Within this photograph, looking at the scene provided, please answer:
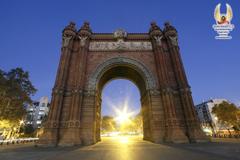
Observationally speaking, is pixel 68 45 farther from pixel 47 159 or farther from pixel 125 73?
pixel 47 159

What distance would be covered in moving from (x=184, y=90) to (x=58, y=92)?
15311 millimetres

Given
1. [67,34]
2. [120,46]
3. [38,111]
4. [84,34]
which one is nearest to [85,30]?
[84,34]

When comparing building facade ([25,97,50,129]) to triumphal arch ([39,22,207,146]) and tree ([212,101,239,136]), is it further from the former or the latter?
tree ([212,101,239,136])

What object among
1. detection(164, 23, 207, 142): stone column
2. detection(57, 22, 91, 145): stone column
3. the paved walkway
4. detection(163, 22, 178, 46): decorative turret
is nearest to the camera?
the paved walkway

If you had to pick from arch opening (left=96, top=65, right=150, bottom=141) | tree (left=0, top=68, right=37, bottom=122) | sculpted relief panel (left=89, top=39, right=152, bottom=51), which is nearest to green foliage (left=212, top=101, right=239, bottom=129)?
arch opening (left=96, top=65, right=150, bottom=141)

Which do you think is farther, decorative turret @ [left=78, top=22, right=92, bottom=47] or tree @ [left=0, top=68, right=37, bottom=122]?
tree @ [left=0, top=68, right=37, bottom=122]

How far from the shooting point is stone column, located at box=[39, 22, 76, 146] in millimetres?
15805

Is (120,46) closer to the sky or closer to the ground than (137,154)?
closer to the sky

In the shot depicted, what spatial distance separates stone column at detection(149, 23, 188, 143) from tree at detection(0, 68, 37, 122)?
24.2 metres

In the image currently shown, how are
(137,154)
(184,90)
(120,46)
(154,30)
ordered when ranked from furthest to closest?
1. (154,30)
2. (120,46)
3. (184,90)
4. (137,154)

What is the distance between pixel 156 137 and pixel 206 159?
1081 centimetres

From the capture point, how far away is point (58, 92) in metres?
17.8

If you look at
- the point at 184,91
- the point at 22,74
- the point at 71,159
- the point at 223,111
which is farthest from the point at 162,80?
the point at 223,111

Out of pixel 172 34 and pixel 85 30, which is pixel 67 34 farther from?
pixel 172 34
